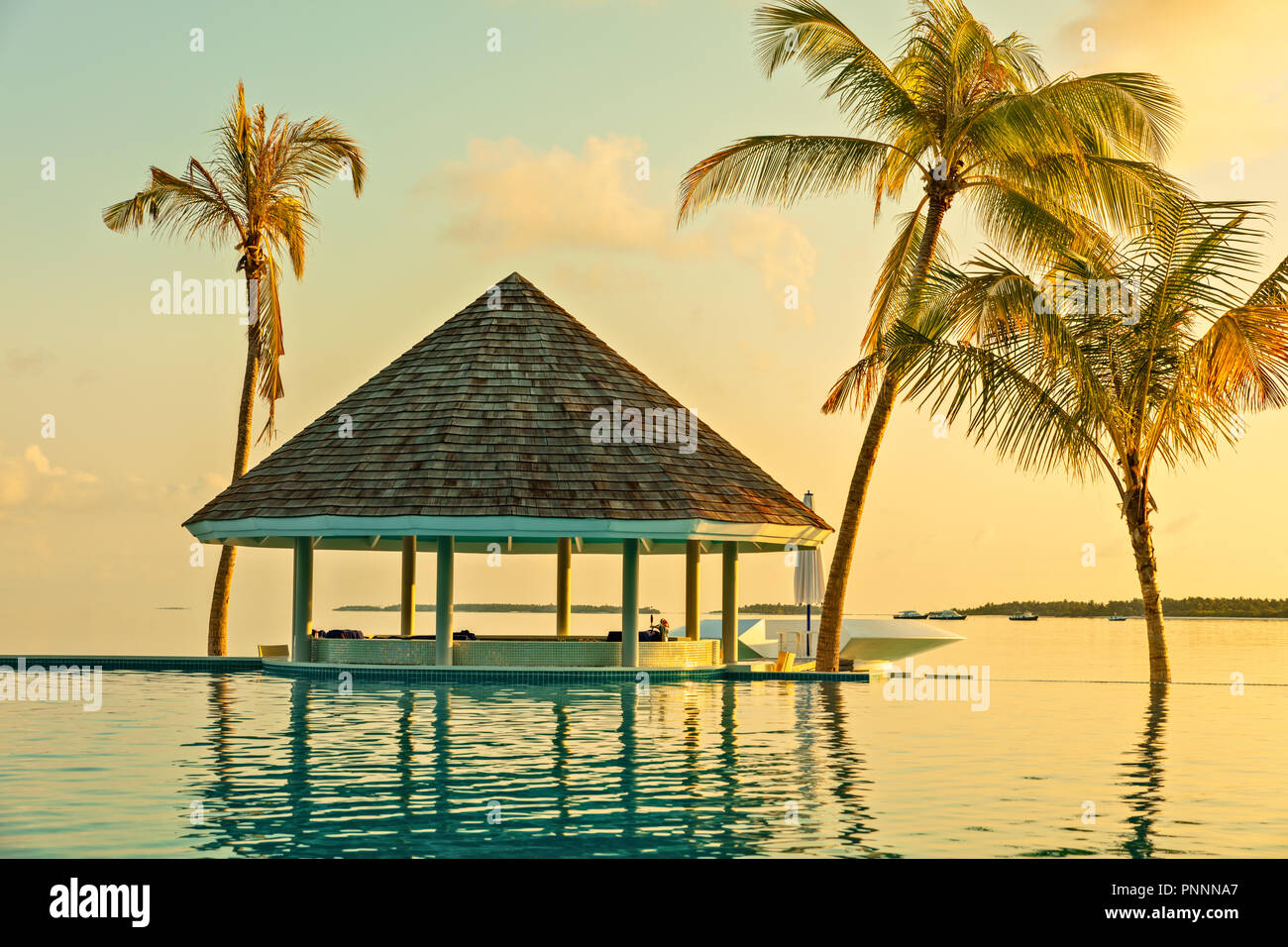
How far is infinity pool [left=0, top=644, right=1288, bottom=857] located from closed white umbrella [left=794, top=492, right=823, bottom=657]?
777 centimetres

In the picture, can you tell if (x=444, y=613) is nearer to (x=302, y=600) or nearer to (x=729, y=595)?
(x=302, y=600)

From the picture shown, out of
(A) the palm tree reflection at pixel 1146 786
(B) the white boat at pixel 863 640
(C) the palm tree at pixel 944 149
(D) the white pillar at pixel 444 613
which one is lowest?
(B) the white boat at pixel 863 640

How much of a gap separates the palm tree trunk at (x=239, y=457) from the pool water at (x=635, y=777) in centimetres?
942

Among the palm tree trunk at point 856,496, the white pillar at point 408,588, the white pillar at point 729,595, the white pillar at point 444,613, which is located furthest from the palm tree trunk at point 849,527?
the white pillar at point 408,588

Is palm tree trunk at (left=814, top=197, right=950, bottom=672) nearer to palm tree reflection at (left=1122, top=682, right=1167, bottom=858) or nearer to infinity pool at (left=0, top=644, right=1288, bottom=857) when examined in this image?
infinity pool at (left=0, top=644, right=1288, bottom=857)

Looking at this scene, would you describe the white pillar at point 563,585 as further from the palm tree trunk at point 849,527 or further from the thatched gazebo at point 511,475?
the palm tree trunk at point 849,527

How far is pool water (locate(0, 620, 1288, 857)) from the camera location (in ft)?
26.4

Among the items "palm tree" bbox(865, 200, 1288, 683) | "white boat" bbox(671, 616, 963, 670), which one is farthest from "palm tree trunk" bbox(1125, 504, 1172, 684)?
"white boat" bbox(671, 616, 963, 670)

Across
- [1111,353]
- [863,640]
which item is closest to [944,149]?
[1111,353]

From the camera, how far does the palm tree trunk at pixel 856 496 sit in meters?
22.7

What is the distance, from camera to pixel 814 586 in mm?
26047

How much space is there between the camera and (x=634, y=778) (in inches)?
419
